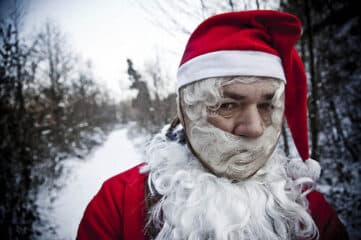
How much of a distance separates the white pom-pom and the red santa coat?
0.15m

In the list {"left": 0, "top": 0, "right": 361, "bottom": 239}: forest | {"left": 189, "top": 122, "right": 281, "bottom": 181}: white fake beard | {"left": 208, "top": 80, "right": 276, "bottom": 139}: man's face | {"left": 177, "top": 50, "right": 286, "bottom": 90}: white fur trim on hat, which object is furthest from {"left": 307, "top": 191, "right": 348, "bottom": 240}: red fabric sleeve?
{"left": 0, "top": 0, "right": 361, "bottom": 239}: forest

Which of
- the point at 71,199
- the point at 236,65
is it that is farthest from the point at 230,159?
the point at 71,199

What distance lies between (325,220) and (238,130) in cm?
71

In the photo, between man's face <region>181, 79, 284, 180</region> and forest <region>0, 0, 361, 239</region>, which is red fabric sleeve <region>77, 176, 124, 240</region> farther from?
forest <region>0, 0, 361, 239</region>

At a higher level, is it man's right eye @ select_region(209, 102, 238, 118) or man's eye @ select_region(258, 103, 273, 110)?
man's right eye @ select_region(209, 102, 238, 118)

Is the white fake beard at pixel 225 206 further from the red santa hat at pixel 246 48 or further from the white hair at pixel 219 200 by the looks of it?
the red santa hat at pixel 246 48

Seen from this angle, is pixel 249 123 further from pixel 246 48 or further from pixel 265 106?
pixel 246 48

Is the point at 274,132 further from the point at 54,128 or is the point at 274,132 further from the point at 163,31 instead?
the point at 54,128

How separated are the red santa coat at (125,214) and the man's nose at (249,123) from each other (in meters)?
0.56

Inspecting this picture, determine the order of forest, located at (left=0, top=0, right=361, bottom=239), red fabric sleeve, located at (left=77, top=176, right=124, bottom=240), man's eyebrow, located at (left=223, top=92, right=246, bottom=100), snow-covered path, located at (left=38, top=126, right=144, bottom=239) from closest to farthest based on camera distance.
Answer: man's eyebrow, located at (left=223, top=92, right=246, bottom=100)
red fabric sleeve, located at (left=77, top=176, right=124, bottom=240)
forest, located at (left=0, top=0, right=361, bottom=239)
snow-covered path, located at (left=38, top=126, right=144, bottom=239)

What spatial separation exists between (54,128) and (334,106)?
3.85 metres

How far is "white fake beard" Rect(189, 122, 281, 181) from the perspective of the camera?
74 centimetres

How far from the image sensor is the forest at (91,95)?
149cm

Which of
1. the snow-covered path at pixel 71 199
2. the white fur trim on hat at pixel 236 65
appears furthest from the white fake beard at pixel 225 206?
the snow-covered path at pixel 71 199
